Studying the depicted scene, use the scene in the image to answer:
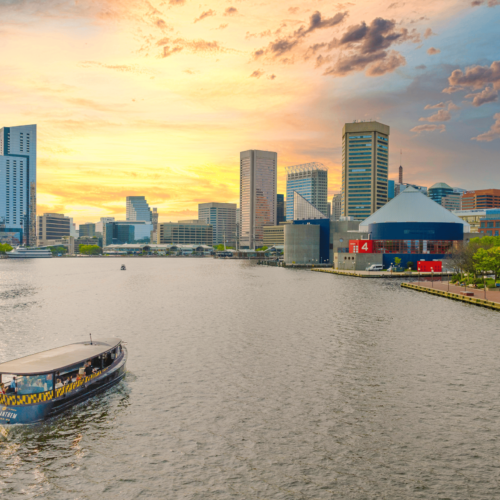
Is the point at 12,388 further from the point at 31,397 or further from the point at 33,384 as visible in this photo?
the point at 31,397

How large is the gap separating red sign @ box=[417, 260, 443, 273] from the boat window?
14156cm

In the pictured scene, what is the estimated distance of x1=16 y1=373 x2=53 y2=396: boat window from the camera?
28.5 meters

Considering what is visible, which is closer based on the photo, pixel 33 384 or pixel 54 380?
pixel 33 384

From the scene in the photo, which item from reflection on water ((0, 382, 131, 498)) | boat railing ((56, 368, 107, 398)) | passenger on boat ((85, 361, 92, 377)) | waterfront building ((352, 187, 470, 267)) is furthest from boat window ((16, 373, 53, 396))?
waterfront building ((352, 187, 470, 267))

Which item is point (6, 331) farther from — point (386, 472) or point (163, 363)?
point (386, 472)

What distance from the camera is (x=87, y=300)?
299ft

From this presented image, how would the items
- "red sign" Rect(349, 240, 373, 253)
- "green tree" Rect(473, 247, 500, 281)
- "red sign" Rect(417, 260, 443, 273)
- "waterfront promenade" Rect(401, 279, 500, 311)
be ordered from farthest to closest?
"red sign" Rect(349, 240, 373, 253)
"red sign" Rect(417, 260, 443, 273)
"green tree" Rect(473, 247, 500, 281)
"waterfront promenade" Rect(401, 279, 500, 311)

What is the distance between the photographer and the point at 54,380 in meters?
29.5

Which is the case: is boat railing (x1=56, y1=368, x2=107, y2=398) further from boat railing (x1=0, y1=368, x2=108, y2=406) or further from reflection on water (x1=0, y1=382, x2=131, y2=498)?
reflection on water (x1=0, y1=382, x2=131, y2=498)

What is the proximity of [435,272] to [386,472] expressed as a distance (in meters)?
142

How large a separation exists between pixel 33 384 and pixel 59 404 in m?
2.08

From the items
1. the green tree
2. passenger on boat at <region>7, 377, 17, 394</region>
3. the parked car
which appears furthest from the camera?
the parked car

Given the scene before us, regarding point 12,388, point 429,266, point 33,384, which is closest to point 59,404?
point 33,384

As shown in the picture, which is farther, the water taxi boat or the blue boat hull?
the water taxi boat
